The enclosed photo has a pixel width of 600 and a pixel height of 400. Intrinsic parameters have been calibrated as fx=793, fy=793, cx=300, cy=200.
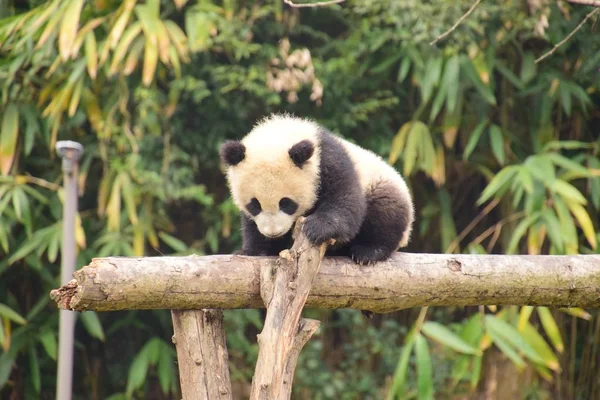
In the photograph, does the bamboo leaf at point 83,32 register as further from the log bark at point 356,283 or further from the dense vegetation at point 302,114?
the log bark at point 356,283

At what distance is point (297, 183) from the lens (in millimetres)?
3127

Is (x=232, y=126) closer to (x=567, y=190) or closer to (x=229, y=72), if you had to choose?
(x=229, y=72)

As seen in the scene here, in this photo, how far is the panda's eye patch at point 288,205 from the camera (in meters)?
3.13

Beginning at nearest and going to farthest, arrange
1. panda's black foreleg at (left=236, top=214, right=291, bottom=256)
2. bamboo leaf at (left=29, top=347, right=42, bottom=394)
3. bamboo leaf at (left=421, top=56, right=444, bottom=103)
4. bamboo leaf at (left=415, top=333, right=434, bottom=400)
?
panda's black foreleg at (left=236, top=214, right=291, bottom=256) < bamboo leaf at (left=415, top=333, right=434, bottom=400) < bamboo leaf at (left=421, top=56, right=444, bottom=103) < bamboo leaf at (left=29, top=347, right=42, bottom=394)

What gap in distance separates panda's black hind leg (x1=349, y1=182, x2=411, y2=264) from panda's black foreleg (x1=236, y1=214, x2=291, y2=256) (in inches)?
13.1

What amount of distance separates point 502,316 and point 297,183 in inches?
97.9

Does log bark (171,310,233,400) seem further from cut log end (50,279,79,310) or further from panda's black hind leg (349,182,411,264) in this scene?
panda's black hind leg (349,182,411,264)

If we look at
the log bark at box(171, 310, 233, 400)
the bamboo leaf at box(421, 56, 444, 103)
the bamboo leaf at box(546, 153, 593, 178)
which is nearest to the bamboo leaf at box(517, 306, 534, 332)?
the bamboo leaf at box(546, 153, 593, 178)

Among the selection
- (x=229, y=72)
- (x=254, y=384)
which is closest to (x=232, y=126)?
→ (x=229, y=72)

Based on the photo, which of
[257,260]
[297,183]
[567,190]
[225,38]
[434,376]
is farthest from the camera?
[434,376]

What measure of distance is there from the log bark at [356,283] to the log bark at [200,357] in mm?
58

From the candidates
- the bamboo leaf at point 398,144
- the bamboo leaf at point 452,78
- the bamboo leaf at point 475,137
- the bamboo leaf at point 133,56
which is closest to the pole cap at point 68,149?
the bamboo leaf at point 133,56

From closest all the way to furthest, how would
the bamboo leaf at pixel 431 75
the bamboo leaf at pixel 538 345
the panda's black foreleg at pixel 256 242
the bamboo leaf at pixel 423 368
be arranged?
the panda's black foreleg at pixel 256 242, the bamboo leaf at pixel 423 368, the bamboo leaf at pixel 538 345, the bamboo leaf at pixel 431 75

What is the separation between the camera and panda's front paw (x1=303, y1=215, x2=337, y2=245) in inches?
108
